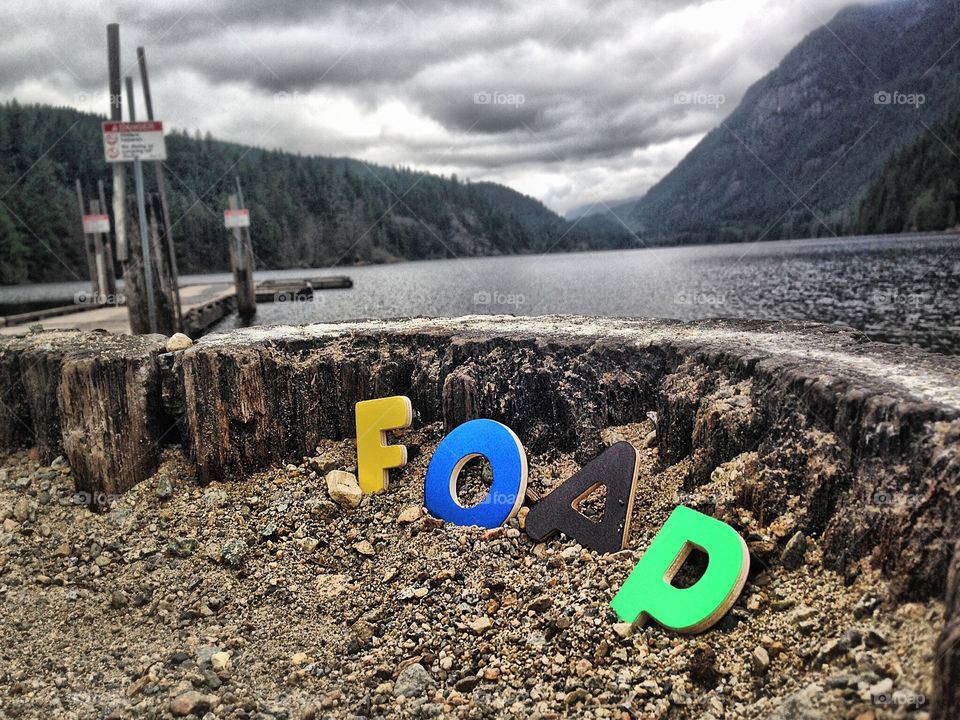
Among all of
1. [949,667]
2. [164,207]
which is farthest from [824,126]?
[949,667]

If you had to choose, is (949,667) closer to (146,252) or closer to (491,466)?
(491,466)

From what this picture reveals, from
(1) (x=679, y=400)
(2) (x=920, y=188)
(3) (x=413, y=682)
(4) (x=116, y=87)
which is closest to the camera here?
(3) (x=413, y=682)

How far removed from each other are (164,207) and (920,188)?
9222 centimetres

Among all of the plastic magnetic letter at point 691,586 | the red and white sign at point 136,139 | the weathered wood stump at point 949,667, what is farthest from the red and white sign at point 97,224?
the weathered wood stump at point 949,667

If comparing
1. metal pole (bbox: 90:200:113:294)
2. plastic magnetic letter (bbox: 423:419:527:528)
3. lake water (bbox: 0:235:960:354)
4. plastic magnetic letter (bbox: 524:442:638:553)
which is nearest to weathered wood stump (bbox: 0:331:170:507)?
plastic magnetic letter (bbox: 423:419:527:528)

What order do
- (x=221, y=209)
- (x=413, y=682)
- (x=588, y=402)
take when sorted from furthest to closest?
→ (x=221, y=209) < (x=588, y=402) < (x=413, y=682)

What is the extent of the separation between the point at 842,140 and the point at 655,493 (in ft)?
474

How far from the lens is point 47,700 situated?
4.63 meters

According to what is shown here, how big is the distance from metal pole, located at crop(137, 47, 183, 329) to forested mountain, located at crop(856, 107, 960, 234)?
80632 millimetres

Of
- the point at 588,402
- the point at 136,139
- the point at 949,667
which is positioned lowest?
the point at 949,667

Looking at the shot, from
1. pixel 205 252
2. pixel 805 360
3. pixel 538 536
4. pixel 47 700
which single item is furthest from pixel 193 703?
pixel 205 252

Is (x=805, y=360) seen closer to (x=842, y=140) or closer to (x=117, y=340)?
(x=117, y=340)

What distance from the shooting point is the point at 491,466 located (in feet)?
20.5

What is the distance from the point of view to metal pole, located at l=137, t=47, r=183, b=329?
1401 cm
